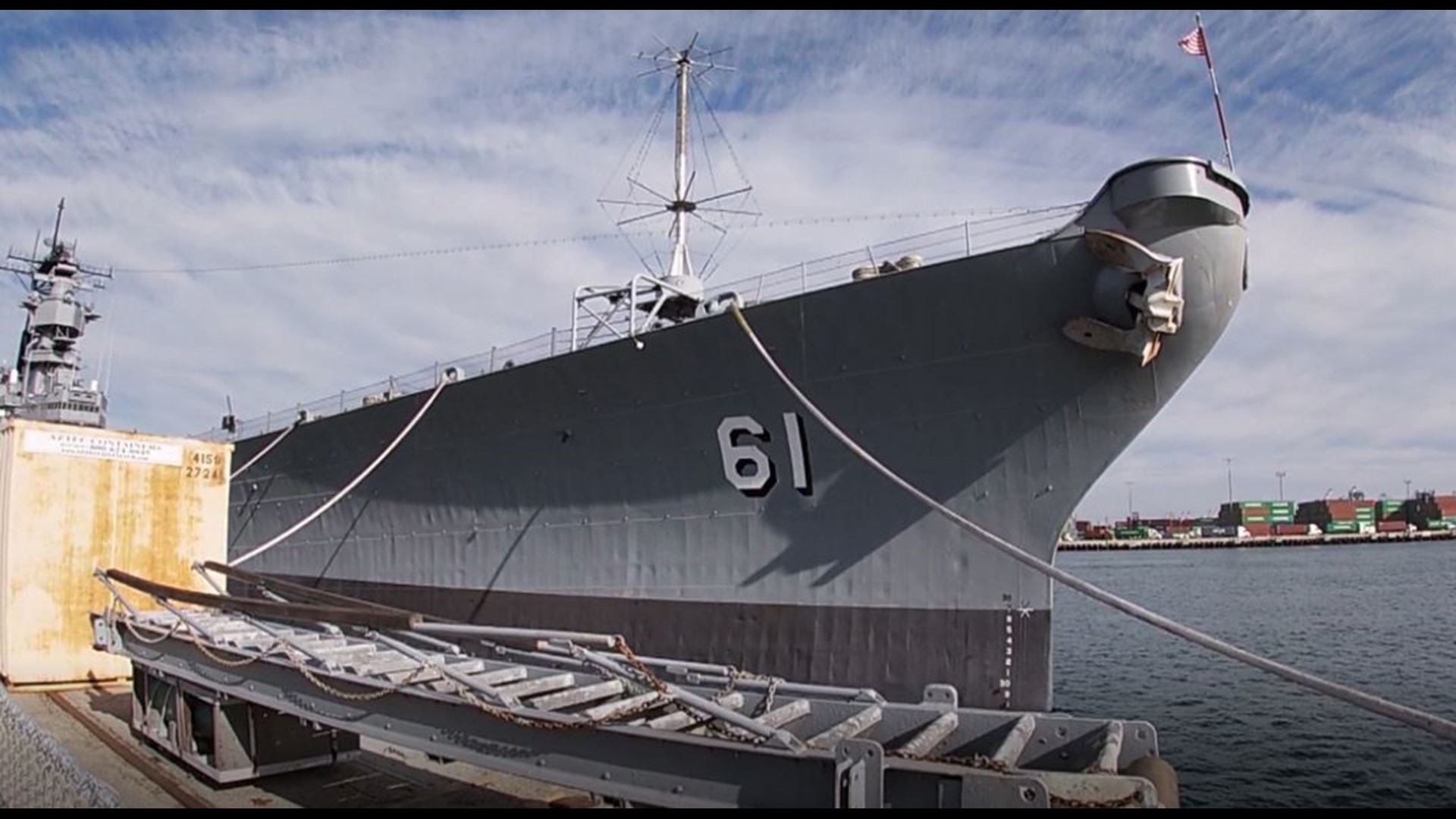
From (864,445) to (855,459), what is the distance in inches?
6.6

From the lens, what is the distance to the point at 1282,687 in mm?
14297

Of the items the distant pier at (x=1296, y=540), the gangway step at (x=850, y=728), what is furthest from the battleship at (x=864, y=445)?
the distant pier at (x=1296, y=540)

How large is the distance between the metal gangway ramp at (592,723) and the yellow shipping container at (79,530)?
6.11 ft

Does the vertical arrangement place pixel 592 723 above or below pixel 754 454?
below

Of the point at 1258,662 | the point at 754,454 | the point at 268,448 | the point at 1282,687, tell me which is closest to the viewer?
the point at 1258,662

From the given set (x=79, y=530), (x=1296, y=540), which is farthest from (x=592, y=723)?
(x=1296, y=540)

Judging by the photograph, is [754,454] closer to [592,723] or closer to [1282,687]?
[592,723]

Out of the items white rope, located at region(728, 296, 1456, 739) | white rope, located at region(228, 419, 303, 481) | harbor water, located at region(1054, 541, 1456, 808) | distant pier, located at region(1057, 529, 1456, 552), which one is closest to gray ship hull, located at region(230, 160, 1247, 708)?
white rope, located at region(728, 296, 1456, 739)

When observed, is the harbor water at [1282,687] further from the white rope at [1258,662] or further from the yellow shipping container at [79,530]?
the yellow shipping container at [79,530]

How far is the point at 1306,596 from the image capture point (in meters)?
32.0

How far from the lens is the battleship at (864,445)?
8.37 m

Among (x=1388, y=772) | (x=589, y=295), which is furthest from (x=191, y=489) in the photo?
(x=1388, y=772)

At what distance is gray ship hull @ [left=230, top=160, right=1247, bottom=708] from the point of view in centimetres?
846

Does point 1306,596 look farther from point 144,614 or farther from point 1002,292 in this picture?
point 144,614
